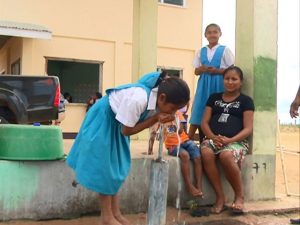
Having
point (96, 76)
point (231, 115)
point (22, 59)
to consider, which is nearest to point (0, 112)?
point (231, 115)

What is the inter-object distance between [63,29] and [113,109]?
10201 millimetres

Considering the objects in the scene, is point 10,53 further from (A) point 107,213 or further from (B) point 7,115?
(A) point 107,213

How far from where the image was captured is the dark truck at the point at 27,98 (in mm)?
7379

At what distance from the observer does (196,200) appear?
524 cm

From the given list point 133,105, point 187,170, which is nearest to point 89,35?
point 187,170

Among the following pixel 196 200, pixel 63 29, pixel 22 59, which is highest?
pixel 63 29

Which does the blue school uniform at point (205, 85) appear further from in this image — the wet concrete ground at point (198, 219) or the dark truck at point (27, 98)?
the dark truck at point (27, 98)

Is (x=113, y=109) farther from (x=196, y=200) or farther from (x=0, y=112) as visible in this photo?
(x=0, y=112)

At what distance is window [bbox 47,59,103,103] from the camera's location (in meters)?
14.0

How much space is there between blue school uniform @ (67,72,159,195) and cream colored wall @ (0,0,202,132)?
9.71 metres

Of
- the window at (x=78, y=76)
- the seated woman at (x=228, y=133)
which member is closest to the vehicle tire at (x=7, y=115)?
the seated woman at (x=228, y=133)

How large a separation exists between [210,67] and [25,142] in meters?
2.42

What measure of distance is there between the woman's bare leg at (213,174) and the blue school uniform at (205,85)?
0.85 metres

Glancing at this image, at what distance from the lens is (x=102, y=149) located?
142 inches
